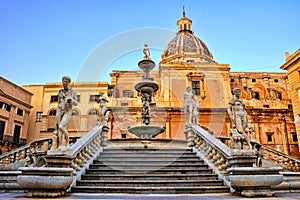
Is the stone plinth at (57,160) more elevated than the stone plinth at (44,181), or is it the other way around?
the stone plinth at (57,160)

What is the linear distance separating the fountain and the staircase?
138 inches

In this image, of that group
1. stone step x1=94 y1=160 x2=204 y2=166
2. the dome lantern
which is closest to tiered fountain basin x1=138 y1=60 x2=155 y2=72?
stone step x1=94 y1=160 x2=204 y2=166

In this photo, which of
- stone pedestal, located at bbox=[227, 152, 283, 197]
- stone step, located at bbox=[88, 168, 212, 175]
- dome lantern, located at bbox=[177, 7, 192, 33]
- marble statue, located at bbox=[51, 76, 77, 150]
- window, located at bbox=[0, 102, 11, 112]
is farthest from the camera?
dome lantern, located at bbox=[177, 7, 192, 33]

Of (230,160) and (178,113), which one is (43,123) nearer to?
(178,113)

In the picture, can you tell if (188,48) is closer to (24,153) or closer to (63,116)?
(24,153)

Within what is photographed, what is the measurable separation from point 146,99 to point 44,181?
9.50 metres

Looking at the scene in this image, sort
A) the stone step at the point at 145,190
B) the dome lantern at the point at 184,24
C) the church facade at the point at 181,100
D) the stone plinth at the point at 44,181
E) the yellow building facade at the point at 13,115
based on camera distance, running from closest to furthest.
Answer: the stone plinth at the point at 44,181 < the stone step at the point at 145,190 < the church facade at the point at 181,100 < the yellow building facade at the point at 13,115 < the dome lantern at the point at 184,24

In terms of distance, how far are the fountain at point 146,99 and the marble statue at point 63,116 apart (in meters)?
6.06

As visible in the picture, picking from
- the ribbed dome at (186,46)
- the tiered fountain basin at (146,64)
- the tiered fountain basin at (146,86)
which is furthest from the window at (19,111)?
the tiered fountain basin at (146,86)

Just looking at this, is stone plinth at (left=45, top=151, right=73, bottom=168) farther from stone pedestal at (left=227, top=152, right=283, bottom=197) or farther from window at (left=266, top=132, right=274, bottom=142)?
window at (left=266, top=132, right=274, bottom=142)

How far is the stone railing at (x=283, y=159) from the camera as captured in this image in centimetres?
1155

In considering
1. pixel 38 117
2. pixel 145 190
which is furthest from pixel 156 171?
pixel 38 117

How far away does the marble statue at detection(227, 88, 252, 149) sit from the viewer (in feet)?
22.9

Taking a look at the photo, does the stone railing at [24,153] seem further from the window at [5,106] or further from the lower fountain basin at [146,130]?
the window at [5,106]
